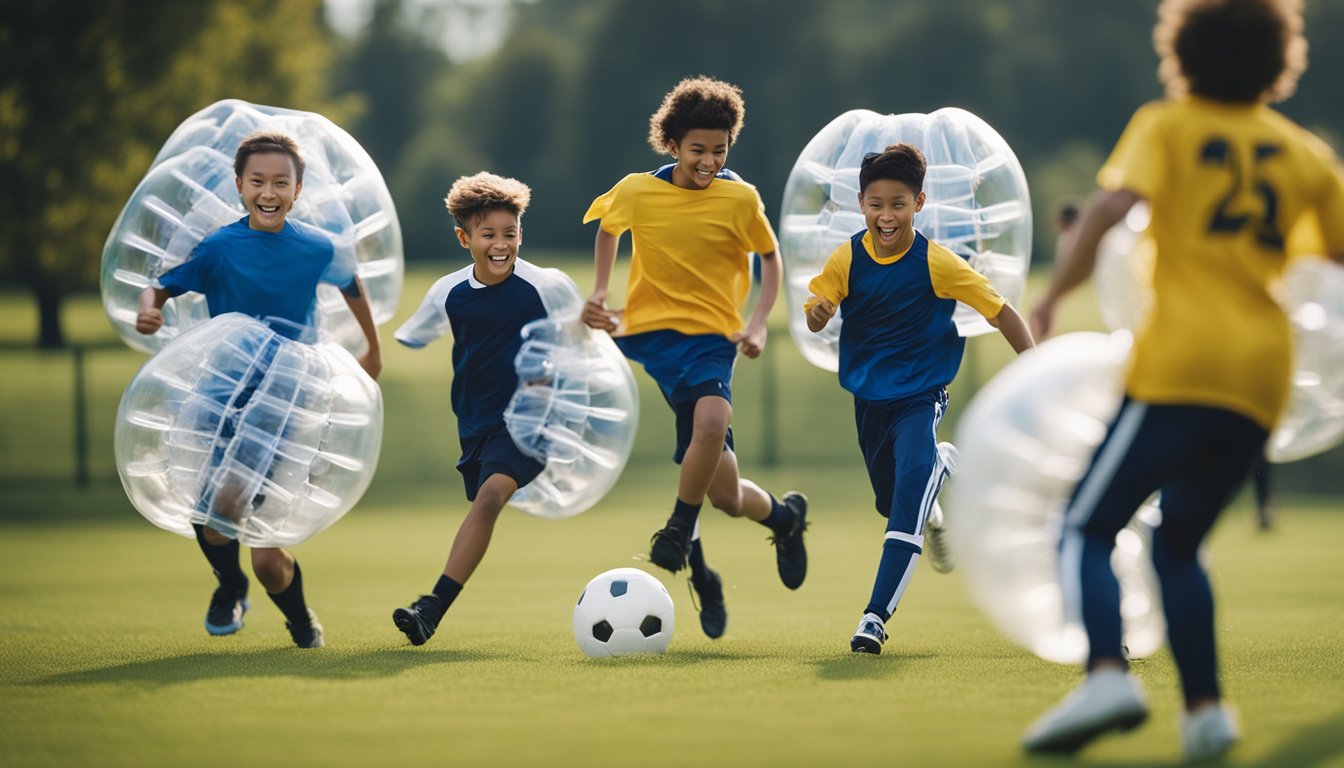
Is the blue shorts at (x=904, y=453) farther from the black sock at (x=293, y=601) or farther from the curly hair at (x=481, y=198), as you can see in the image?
the black sock at (x=293, y=601)

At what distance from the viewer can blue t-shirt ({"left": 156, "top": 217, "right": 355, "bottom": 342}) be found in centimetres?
646

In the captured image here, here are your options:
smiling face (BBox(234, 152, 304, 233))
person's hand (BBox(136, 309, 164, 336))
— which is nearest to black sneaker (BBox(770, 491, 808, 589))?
smiling face (BBox(234, 152, 304, 233))

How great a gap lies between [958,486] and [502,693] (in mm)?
1770

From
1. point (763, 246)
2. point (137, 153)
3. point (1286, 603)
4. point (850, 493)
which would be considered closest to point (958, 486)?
point (763, 246)

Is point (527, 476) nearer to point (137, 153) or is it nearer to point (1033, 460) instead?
point (1033, 460)

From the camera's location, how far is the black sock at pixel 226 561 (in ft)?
22.2

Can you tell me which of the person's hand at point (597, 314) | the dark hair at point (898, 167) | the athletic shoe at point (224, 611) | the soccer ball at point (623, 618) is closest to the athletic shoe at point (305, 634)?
the athletic shoe at point (224, 611)

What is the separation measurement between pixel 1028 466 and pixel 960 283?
7.08ft

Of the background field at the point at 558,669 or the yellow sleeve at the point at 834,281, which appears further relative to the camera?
the yellow sleeve at the point at 834,281

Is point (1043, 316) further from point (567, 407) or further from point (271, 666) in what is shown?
point (271, 666)

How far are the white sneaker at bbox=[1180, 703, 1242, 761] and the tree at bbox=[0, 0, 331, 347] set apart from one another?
2043cm

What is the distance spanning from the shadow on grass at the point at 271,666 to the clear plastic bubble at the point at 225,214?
4.61 feet

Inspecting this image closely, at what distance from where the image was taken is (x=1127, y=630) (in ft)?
16.6

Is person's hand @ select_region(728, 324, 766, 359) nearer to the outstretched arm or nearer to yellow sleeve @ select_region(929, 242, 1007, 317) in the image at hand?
yellow sleeve @ select_region(929, 242, 1007, 317)
